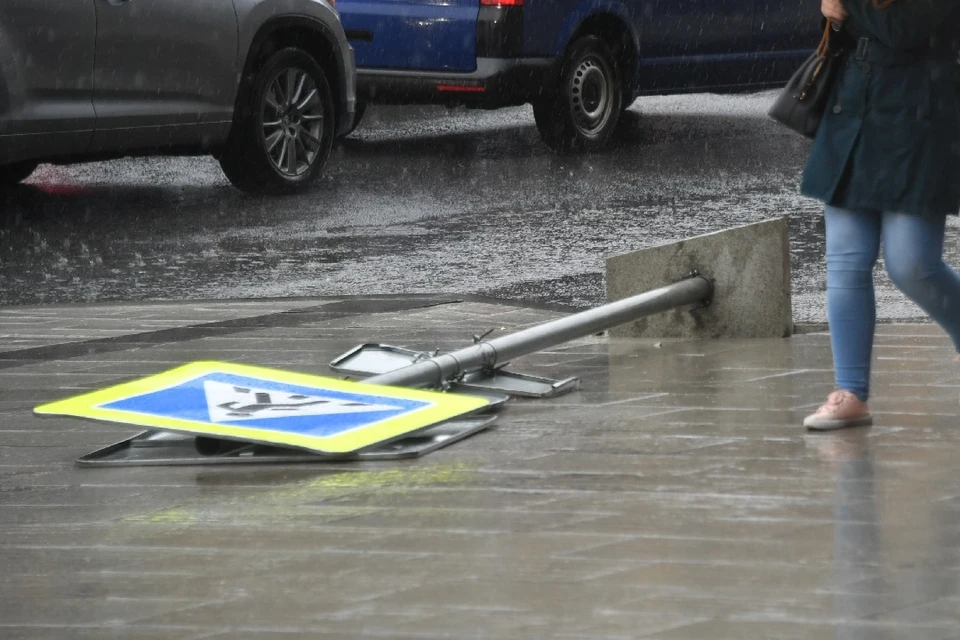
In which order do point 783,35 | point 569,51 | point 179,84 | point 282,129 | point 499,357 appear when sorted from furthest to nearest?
point 783,35 < point 569,51 < point 282,129 < point 179,84 < point 499,357

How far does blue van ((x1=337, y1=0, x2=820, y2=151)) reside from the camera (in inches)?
499

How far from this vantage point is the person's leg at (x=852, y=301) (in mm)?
4734

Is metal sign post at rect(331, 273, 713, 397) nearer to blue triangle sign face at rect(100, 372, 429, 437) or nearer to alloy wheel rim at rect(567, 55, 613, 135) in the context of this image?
blue triangle sign face at rect(100, 372, 429, 437)

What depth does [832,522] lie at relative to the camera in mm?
3748

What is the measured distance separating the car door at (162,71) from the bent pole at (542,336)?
491 centimetres

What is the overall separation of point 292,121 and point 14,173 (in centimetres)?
177

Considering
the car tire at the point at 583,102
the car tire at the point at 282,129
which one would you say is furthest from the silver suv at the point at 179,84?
the car tire at the point at 583,102

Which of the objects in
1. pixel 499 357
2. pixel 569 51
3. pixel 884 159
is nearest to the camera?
pixel 884 159

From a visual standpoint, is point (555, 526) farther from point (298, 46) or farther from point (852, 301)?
point (298, 46)

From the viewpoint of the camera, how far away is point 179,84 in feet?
34.7

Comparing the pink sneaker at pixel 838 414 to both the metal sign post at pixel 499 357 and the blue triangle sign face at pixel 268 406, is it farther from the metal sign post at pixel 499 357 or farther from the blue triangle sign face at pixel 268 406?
the blue triangle sign face at pixel 268 406

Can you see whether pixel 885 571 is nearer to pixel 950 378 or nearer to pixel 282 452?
pixel 282 452

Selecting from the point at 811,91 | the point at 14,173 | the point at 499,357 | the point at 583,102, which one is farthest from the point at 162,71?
the point at 811,91

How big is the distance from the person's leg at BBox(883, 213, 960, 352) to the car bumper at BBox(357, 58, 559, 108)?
26.3ft
